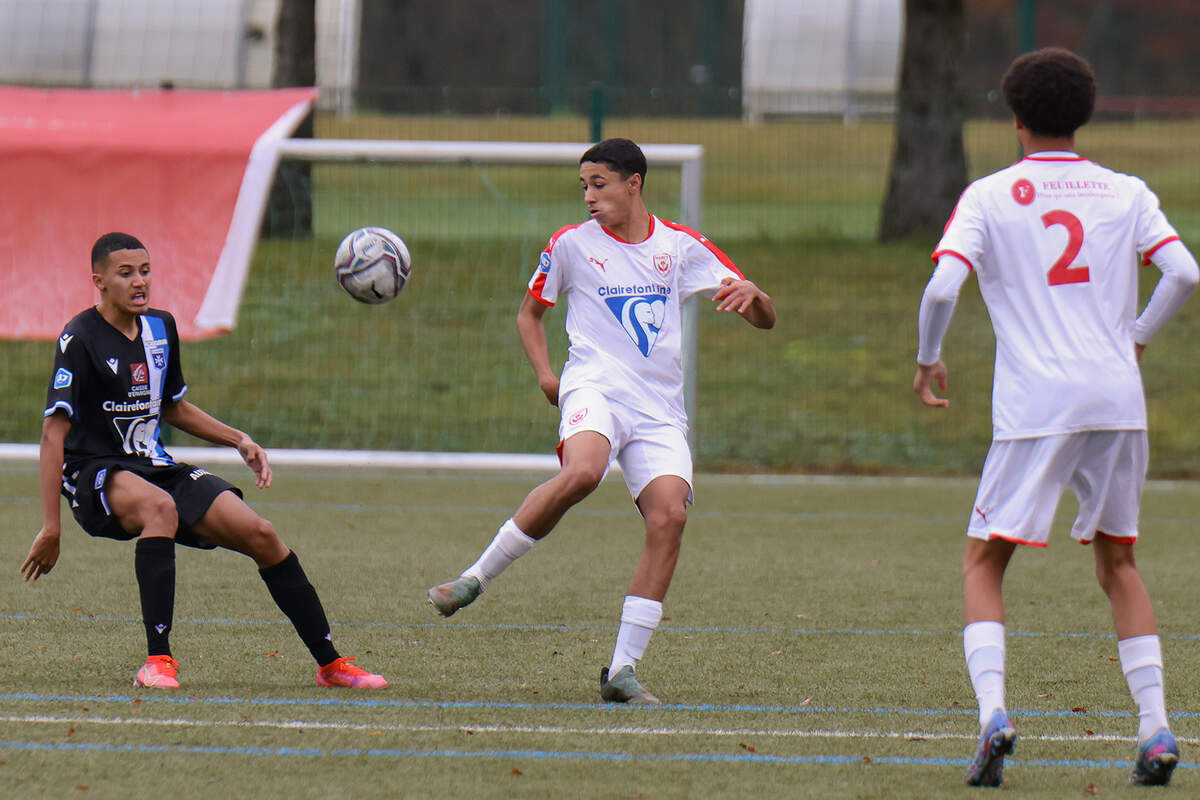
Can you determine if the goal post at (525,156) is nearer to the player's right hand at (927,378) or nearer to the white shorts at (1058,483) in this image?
the player's right hand at (927,378)

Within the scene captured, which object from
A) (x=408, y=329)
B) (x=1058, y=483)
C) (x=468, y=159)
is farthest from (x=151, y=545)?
(x=408, y=329)

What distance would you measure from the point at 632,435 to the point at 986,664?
66.3 inches

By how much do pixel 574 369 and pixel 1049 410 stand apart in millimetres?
1925

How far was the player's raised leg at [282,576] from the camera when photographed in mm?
5379

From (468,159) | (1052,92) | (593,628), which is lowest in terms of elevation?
(593,628)

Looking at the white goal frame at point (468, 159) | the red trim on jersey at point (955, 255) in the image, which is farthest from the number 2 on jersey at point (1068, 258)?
the white goal frame at point (468, 159)

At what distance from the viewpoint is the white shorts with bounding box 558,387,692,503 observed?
5527 mm

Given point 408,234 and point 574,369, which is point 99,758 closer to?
point 574,369

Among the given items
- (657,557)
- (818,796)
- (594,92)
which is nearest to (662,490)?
(657,557)

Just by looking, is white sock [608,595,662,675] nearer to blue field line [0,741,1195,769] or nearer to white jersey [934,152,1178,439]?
blue field line [0,741,1195,769]

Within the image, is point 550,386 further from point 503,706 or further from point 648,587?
point 503,706

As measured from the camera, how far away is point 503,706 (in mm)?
5148

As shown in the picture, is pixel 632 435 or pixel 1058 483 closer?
pixel 1058 483

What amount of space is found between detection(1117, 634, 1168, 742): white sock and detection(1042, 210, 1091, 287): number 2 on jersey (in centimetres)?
93
